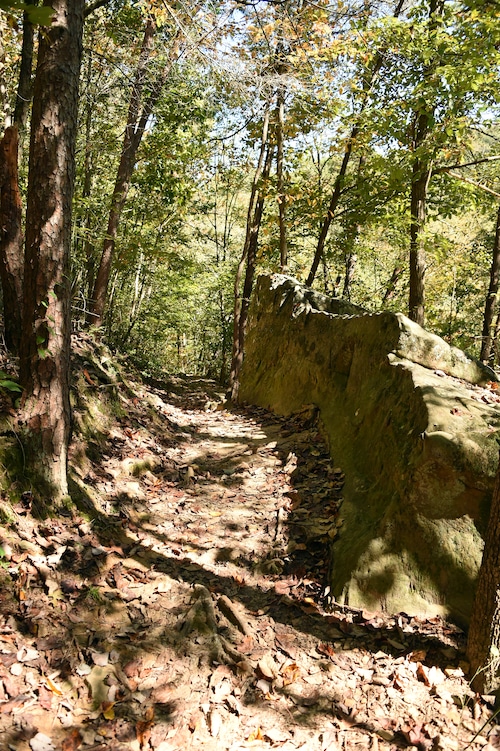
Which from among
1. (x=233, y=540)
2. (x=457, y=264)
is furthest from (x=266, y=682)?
(x=457, y=264)

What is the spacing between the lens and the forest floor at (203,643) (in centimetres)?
265

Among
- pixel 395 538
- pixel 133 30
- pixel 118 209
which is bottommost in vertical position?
pixel 395 538

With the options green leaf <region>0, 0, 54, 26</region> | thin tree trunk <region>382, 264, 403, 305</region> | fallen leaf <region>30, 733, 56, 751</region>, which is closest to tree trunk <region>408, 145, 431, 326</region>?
fallen leaf <region>30, 733, 56, 751</region>

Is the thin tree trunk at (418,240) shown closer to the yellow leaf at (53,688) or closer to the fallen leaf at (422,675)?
the fallen leaf at (422,675)

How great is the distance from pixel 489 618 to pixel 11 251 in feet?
16.1

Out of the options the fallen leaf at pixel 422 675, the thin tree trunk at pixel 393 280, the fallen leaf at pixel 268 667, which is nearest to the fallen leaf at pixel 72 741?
the fallen leaf at pixel 268 667

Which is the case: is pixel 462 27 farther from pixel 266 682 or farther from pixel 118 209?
pixel 266 682

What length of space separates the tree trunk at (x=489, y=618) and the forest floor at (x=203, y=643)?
111 millimetres

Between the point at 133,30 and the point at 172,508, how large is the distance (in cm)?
899

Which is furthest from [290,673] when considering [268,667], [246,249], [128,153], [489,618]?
[246,249]

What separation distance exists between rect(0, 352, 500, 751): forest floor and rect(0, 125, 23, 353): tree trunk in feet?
5.20

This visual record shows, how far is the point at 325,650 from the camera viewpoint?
3.33 metres

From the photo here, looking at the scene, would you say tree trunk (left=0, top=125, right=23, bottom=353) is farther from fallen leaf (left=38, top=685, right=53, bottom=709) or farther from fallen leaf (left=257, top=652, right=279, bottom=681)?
fallen leaf (left=257, top=652, right=279, bottom=681)

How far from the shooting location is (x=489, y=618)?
2744 millimetres
